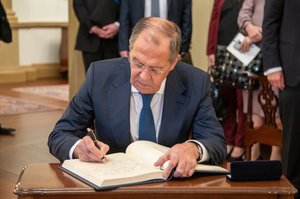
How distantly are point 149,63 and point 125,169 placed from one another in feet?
1.44

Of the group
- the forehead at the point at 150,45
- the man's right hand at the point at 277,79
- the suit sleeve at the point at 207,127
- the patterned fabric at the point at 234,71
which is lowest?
the patterned fabric at the point at 234,71

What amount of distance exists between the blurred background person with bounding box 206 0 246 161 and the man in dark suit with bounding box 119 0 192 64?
0.21 meters

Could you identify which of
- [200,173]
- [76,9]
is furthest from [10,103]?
[200,173]

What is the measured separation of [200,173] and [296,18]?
5.40ft

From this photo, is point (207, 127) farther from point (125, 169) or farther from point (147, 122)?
point (125, 169)

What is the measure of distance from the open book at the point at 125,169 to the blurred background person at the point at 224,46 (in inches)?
99.0

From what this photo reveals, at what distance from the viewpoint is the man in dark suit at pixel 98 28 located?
4.64 meters

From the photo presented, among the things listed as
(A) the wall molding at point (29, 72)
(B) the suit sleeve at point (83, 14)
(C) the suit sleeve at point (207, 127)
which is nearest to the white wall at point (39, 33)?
(A) the wall molding at point (29, 72)

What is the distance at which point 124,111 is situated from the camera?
216 cm

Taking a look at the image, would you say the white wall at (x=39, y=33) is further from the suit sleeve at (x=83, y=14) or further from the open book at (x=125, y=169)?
the open book at (x=125, y=169)

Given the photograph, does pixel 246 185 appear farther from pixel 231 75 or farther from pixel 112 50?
pixel 112 50

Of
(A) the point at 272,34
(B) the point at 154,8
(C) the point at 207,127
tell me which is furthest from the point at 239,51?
(C) the point at 207,127

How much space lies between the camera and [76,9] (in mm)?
4812

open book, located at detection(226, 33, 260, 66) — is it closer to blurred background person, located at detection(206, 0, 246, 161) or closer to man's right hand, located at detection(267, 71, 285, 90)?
blurred background person, located at detection(206, 0, 246, 161)
